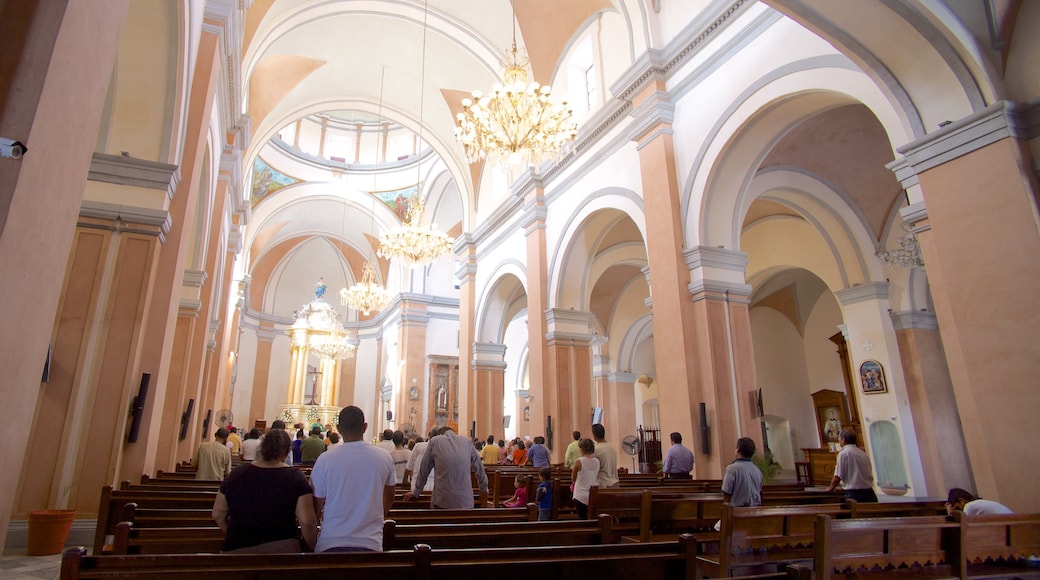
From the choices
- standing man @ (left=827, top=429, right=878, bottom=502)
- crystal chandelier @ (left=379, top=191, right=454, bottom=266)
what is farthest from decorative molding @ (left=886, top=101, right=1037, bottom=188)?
crystal chandelier @ (left=379, top=191, right=454, bottom=266)

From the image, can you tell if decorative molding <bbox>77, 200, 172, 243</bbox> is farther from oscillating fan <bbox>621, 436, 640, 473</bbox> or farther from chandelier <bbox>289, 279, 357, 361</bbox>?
chandelier <bbox>289, 279, 357, 361</bbox>

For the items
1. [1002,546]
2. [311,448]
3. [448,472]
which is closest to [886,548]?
[1002,546]

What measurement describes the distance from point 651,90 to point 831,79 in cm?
284

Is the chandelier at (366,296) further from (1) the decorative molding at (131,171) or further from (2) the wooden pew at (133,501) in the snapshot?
(2) the wooden pew at (133,501)

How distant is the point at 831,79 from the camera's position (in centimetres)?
650

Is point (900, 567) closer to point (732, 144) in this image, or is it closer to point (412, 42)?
point (732, 144)

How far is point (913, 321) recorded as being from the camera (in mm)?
9570

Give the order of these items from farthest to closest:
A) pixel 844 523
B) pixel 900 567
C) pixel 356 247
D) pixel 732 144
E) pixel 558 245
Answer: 1. pixel 356 247
2. pixel 558 245
3. pixel 732 144
4. pixel 900 567
5. pixel 844 523

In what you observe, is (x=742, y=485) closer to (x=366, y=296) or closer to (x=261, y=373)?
(x=366, y=296)

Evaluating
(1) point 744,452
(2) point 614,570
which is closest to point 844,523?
(2) point 614,570

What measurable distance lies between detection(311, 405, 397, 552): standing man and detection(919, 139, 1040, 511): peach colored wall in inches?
158

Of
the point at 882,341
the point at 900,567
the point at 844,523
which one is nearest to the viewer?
the point at 844,523

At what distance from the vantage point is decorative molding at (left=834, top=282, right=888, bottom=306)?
9844 millimetres

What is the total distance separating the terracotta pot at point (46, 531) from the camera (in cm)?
414
